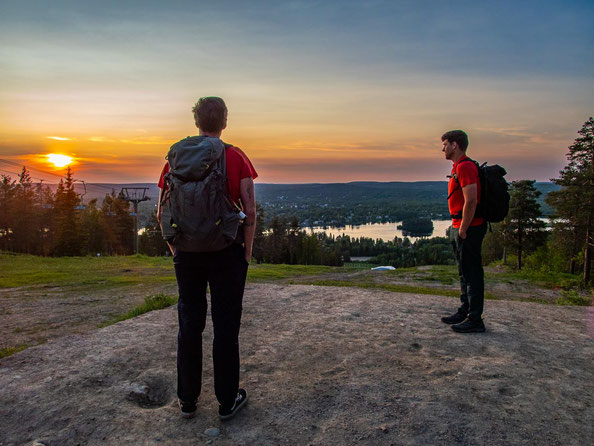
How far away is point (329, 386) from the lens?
3.78 m

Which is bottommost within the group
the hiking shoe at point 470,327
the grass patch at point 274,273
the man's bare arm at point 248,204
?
the grass patch at point 274,273

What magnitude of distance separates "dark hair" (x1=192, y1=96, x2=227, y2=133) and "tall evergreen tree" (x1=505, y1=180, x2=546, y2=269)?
36974 mm

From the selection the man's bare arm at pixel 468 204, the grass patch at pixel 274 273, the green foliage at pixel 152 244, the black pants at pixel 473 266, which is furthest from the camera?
the green foliage at pixel 152 244

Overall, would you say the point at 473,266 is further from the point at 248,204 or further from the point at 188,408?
the point at 188,408

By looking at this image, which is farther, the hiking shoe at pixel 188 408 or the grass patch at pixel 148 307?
the grass patch at pixel 148 307

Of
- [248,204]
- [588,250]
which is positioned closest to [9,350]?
[248,204]

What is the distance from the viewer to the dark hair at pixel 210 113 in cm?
317

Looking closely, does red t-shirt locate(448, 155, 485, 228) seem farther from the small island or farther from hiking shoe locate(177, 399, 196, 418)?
the small island

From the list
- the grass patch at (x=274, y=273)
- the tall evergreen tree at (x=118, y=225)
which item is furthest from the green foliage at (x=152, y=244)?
the grass patch at (x=274, y=273)

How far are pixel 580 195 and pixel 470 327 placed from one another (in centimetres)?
2929

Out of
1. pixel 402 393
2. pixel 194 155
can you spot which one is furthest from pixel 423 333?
pixel 194 155

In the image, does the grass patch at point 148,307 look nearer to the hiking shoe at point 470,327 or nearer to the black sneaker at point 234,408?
the black sneaker at point 234,408

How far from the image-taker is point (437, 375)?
396 centimetres

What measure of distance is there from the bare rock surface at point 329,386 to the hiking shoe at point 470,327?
0.11 m
